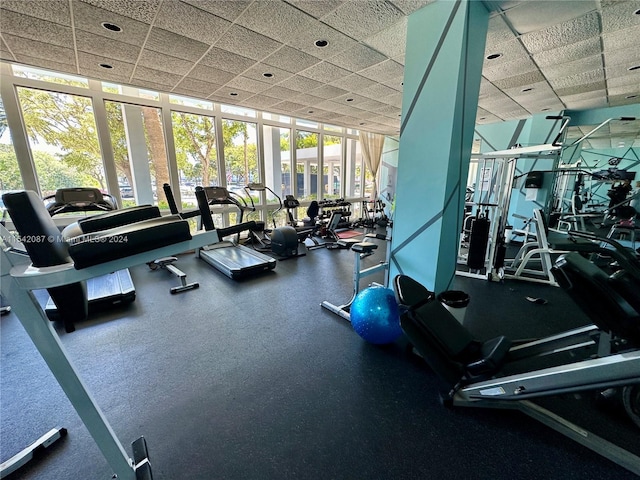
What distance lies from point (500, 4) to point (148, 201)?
5.76 meters

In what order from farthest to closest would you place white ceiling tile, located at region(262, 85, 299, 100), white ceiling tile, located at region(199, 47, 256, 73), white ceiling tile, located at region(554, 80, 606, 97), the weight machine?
white ceiling tile, located at region(262, 85, 299, 100), white ceiling tile, located at region(554, 80, 606, 97), white ceiling tile, located at region(199, 47, 256, 73), the weight machine

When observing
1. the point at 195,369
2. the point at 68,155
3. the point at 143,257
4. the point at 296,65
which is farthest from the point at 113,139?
the point at 143,257

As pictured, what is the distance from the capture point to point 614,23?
2.51 meters

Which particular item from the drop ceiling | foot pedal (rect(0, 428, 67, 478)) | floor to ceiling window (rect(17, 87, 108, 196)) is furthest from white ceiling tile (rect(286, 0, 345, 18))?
floor to ceiling window (rect(17, 87, 108, 196))

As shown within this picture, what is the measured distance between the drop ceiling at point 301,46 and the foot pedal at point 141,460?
3220 millimetres

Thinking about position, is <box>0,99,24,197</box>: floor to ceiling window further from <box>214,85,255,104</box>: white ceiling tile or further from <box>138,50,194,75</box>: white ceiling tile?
<box>214,85,255,104</box>: white ceiling tile

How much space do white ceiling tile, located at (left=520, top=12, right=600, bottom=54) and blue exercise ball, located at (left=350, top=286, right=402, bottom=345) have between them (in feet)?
9.99

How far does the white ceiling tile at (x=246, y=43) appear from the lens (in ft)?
8.90

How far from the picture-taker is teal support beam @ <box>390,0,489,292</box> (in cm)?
218

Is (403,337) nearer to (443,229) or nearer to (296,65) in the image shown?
(443,229)

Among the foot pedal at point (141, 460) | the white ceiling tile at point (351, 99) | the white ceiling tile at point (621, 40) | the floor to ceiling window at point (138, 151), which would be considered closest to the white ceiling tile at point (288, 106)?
the white ceiling tile at point (351, 99)

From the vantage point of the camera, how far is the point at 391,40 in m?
2.81

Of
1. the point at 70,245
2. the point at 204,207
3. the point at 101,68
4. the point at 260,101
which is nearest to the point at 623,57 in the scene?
the point at 204,207

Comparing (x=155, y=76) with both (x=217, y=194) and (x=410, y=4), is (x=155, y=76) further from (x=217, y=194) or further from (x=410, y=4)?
(x=410, y=4)
